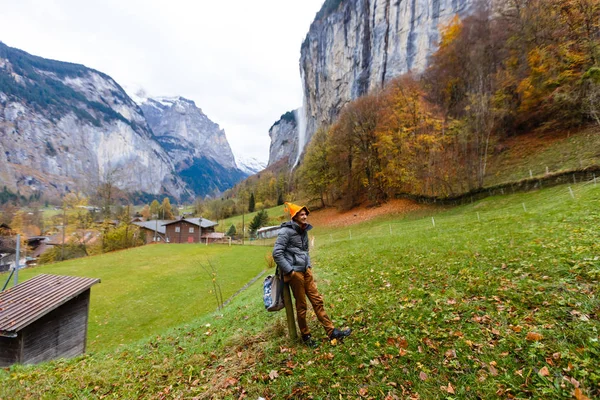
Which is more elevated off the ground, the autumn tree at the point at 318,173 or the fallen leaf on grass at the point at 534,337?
the autumn tree at the point at 318,173

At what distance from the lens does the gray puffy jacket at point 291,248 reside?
14.0 feet

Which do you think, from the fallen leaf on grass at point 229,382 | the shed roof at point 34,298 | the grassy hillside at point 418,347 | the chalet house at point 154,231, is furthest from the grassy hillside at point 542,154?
the chalet house at point 154,231

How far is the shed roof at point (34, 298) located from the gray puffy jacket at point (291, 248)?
326 inches

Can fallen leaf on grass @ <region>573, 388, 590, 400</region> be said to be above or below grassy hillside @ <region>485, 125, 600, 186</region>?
below

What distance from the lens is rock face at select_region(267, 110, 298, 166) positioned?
16450 centimetres

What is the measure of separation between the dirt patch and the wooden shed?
82.4 feet

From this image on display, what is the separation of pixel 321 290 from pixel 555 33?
33.6 m

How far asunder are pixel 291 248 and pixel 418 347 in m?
2.49

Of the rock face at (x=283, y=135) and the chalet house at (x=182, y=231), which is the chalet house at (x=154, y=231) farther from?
the rock face at (x=283, y=135)

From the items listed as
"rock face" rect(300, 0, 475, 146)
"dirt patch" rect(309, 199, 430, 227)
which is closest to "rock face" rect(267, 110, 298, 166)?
"rock face" rect(300, 0, 475, 146)

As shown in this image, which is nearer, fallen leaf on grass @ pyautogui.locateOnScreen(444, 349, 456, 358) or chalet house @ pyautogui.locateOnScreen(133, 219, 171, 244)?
fallen leaf on grass @ pyautogui.locateOnScreen(444, 349, 456, 358)

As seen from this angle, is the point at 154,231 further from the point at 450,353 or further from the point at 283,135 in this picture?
the point at 283,135

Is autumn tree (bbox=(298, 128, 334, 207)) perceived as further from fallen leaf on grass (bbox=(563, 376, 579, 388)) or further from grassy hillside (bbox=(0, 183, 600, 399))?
fallen leaf on grass (bbox=(563, 376, 579, 388))

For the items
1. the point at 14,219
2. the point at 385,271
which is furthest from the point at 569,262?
the point at 14,219
